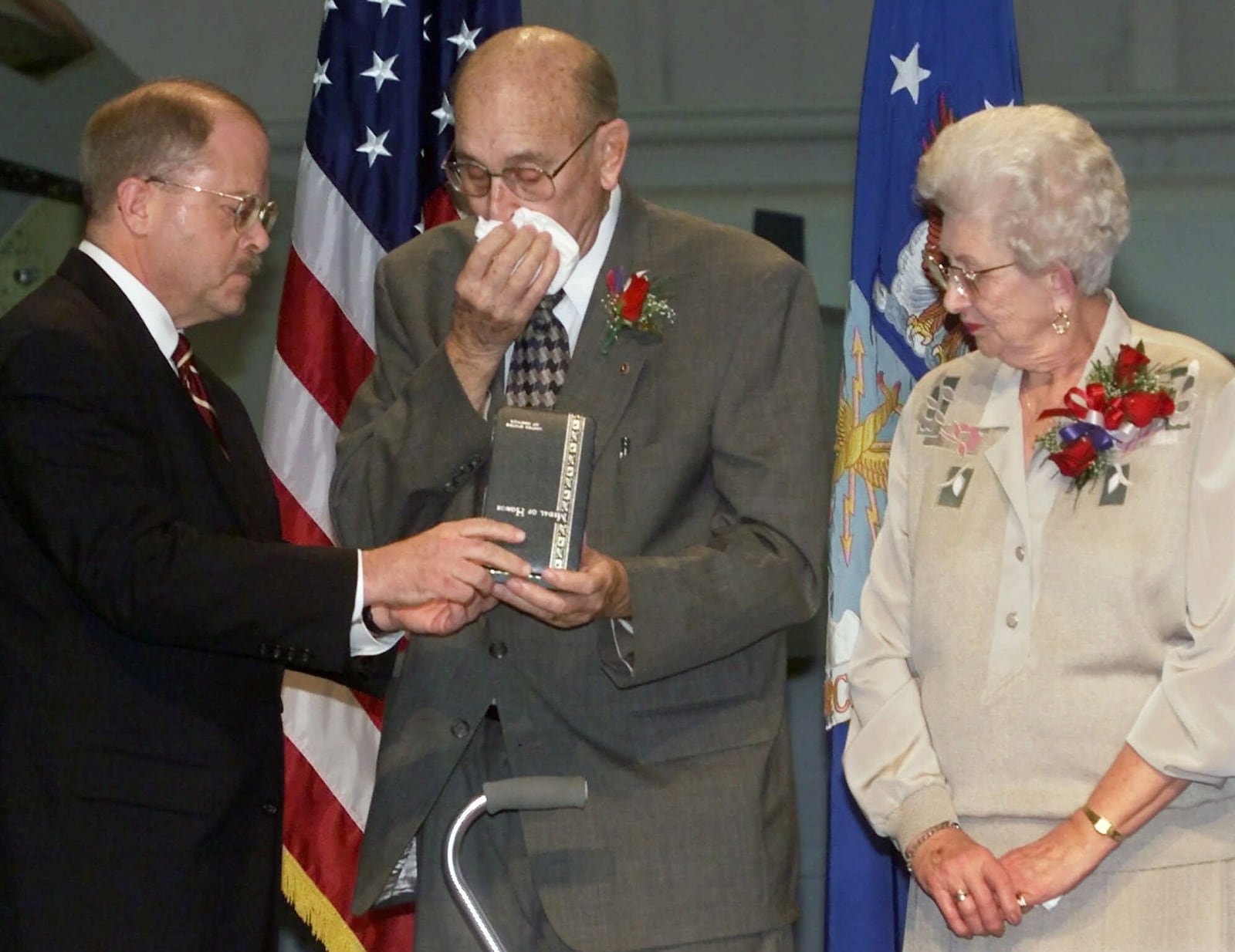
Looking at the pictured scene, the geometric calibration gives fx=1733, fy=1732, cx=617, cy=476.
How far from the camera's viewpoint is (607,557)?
8.27ft

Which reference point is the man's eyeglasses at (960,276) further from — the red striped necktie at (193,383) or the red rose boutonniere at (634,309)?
the red striped necktie at (193,383)

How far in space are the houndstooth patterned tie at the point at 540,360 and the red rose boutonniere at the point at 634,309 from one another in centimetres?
9

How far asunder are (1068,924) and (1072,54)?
3.52 metres

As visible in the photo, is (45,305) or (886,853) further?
(886,853)

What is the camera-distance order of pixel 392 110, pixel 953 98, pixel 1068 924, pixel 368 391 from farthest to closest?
pixel 392 110, pixel 953 98, pixel 368 391, pixel 1068 924

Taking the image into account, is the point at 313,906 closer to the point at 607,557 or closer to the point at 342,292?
the point at 342,292

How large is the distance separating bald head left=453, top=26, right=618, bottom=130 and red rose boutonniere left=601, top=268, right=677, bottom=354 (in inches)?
10.8

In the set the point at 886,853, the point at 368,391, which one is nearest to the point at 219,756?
the point at 368,391

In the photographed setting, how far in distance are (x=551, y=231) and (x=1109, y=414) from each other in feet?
2.95

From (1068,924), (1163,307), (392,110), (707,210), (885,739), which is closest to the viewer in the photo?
(1068,924)

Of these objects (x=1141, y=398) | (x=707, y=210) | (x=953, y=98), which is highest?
(x=707, y=210)

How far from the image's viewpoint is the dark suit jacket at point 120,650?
2475 millimetres

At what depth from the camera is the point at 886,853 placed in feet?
12.6

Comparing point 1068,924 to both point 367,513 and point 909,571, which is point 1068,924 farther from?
point 367,513
